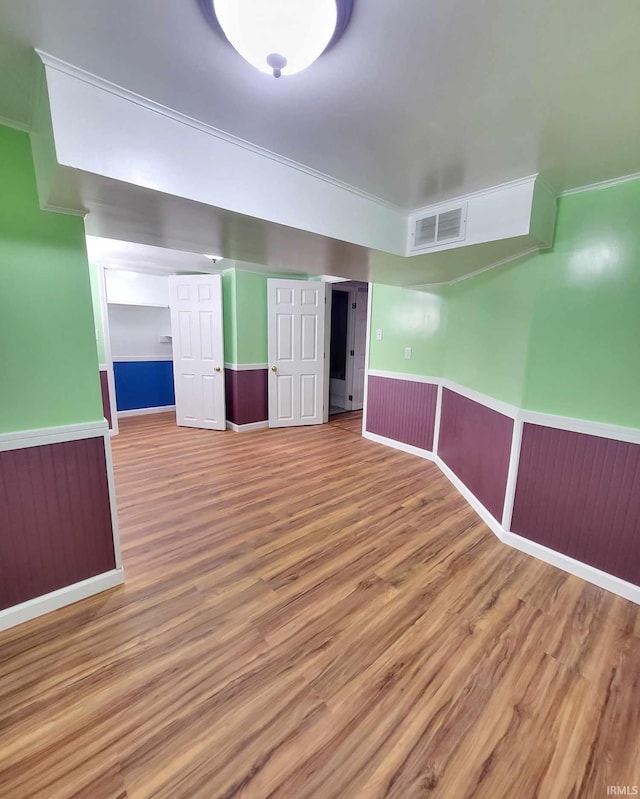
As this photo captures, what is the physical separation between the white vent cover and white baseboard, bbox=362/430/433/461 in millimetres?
2305

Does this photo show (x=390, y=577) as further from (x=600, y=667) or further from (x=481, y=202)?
(x=481, y=202)

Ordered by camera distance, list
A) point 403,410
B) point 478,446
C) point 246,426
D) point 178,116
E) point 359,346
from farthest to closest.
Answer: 1. point 359,346
2. point 246,426
3. point 403,410
4. point 478,446
5. point 178,116

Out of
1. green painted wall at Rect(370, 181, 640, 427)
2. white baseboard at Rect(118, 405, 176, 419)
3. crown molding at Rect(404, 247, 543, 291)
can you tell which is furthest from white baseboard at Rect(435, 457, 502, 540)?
white baseboard at Rect(118, 405, 176, 419)

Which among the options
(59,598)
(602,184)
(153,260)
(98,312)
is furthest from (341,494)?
(98,312)

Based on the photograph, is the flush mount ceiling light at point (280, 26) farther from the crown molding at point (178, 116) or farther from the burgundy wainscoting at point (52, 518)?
the burgundy wainscoting at point (52, 518)

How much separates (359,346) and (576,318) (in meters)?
4.12

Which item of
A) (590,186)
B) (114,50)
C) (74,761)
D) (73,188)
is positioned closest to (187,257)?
(73,188)

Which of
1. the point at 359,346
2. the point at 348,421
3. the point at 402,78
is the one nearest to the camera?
the point at 402,78

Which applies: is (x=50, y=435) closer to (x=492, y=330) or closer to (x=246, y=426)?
(x=492, y=330)

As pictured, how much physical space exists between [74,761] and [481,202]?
9.86ft

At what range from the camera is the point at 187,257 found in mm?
3971

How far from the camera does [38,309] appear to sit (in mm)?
1575

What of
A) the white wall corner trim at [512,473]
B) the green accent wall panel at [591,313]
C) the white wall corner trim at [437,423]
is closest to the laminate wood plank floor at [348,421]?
the white wall corner trim at [437,423]

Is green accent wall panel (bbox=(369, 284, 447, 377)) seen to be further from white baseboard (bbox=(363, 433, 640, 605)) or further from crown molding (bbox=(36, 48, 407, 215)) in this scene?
crown molding (bbox=(36, 48, 407, 215))
